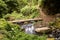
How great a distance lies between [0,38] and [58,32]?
5.83m

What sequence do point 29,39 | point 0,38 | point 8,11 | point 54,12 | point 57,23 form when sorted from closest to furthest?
point 0,38 < point 29,39 < point 57,23 < point 54,12 < point 8,11

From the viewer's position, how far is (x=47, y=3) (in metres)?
14.3

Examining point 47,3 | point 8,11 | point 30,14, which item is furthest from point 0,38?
point 8,11

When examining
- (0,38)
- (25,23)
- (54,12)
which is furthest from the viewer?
(54,12)

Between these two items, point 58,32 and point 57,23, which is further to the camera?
point 57,23

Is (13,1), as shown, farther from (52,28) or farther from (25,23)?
(52,28)

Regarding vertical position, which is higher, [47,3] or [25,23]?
[47,3]

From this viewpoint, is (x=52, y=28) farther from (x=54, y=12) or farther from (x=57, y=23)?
(x=54, y=12)

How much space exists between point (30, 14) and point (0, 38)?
9.92 meters

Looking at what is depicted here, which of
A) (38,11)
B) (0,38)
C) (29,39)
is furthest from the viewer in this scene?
(38,11)

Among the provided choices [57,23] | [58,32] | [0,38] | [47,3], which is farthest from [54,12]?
[0,38]

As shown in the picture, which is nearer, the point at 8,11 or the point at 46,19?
the point at 46,19

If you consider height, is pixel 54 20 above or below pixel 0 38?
below

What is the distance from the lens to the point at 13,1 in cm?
1838
